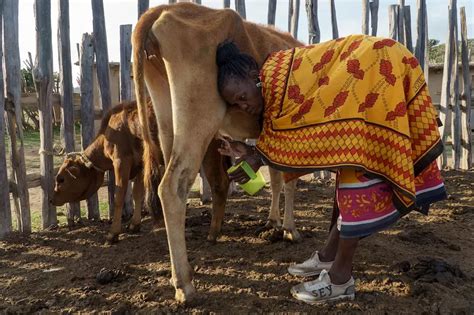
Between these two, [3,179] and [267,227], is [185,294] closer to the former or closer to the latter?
[267,227]

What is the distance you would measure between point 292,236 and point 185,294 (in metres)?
1.41

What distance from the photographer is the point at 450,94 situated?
25.7ft

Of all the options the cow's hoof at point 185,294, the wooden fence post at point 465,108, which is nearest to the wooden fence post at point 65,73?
the cow's hoof at point 185,294

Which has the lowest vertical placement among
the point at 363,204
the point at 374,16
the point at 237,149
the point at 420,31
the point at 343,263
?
the point at 343,263

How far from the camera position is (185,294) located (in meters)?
2.74

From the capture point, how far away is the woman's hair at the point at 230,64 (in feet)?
8.54

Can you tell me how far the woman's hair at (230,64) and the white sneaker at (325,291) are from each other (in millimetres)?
1297

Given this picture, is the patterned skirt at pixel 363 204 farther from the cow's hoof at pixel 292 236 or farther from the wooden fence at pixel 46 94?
the wooden fence at pixel 46 94

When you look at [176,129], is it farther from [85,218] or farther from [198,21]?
[85,218]

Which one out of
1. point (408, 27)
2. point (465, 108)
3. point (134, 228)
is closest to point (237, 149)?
point (134, 228)

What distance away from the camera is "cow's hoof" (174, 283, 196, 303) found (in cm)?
273

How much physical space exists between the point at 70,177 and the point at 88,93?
95 cm

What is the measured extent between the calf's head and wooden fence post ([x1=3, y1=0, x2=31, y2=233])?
0.31 m

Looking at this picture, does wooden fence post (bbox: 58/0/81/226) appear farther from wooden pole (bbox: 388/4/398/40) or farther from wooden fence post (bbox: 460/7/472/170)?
wooden fence post (bbox: 460/7/472/170)
